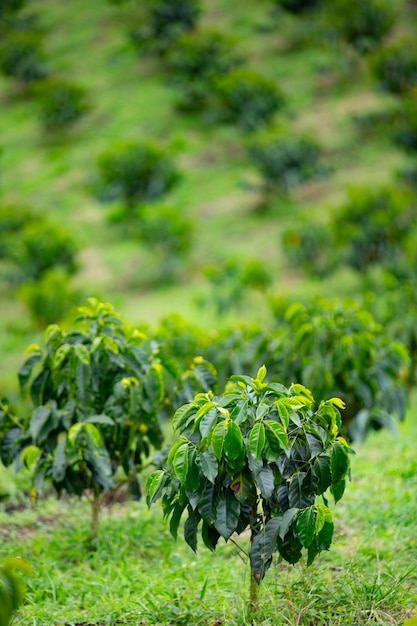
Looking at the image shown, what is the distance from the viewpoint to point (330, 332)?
4895 millimetres

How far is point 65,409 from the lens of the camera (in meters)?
3.48

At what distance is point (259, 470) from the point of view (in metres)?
2.47

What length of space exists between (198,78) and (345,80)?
15.2 ft

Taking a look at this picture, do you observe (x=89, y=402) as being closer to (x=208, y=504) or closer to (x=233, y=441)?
(x=208, y=504)

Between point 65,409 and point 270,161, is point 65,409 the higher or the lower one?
the higher one

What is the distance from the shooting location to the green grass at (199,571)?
2.80 metres

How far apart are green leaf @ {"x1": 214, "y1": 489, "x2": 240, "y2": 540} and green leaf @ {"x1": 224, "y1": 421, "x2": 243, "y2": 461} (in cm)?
23

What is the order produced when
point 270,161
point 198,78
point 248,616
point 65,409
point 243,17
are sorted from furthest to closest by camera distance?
point 243,17 < point 198,78 < point 270,161 < point 65,409 < point 248,616

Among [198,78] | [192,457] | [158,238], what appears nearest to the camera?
[192,457]

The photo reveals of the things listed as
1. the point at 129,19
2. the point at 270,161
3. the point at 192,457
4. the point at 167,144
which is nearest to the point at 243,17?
the point at 129,19

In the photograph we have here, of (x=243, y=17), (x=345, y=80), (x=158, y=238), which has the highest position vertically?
(x=243, y=17)

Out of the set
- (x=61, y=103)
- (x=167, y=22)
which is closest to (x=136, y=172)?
(x=61, y=103)

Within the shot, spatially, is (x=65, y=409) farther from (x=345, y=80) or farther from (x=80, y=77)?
(x=80, y=77)

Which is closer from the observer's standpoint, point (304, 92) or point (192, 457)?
point (192, 457)
